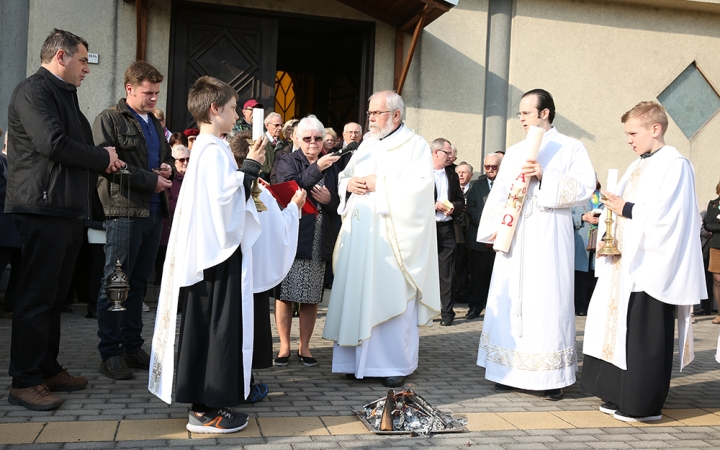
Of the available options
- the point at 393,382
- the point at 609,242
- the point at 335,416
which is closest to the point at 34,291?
the point at 335,416

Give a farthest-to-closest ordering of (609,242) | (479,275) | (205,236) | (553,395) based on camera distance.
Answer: (479,275) < (553,395) < (609,242) < (205,236)

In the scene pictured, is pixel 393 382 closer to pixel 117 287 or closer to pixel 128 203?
pixel 117 287

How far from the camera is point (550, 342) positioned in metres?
5.60

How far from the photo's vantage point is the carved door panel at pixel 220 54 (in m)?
10.5

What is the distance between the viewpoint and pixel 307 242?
6.23 m

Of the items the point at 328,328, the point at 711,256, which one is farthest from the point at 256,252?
the point at 711,256

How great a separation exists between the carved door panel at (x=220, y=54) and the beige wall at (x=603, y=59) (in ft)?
12.6

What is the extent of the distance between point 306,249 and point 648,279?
2.69 metres

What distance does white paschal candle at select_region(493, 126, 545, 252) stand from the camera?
18.4 feet

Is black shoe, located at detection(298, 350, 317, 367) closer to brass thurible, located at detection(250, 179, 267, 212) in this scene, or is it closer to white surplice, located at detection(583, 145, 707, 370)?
brass thurible, located at detection(250, 179, 267, 212)

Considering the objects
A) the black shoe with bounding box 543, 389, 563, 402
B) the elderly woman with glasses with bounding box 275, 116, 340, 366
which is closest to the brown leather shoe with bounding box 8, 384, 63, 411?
the elderly woman with glasses with bounding box 275, 116, 340, 366

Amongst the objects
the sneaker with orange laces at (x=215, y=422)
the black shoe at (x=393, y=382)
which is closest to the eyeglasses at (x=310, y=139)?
the black shoe at (x=393, y=382)

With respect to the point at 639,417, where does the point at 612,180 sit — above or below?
above

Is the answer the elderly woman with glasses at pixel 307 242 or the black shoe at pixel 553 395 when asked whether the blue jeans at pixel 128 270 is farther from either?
the black shoe at pixel 553 395
